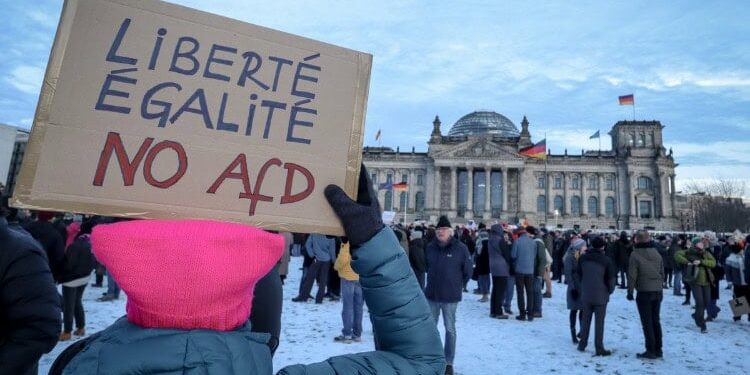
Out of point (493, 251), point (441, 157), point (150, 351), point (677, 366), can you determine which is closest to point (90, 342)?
point (150, 351)

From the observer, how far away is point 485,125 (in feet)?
233

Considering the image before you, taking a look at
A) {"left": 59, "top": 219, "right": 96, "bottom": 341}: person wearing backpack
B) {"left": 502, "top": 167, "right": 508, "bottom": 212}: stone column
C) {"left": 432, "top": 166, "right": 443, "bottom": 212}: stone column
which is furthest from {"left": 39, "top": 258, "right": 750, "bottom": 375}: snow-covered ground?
{"left": 432, "top": 166, "right": 443, "bottom": 212}: stone column

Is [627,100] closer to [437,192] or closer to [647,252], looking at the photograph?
[437,192]

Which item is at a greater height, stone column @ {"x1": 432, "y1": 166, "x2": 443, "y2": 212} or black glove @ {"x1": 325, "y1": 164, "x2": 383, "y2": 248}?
stone column @ {"x1": 432, "y1": 166, "x2": 443, "y2": 212}

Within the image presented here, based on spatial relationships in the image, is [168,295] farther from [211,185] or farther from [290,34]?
[290,34]

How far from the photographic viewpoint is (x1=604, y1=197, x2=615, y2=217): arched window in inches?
2325

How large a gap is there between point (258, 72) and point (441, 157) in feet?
195

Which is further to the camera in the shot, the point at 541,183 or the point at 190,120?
the point at 541,183

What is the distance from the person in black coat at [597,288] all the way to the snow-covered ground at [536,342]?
0.92 feet

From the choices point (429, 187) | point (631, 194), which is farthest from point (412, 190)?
point (631, 194)

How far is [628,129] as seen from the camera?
199 feet

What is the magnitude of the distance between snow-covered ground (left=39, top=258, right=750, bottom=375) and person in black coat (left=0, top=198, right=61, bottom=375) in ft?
11.7

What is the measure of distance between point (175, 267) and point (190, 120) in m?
0.76

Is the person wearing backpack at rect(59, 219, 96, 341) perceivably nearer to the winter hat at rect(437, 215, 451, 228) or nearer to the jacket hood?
the winter hat at rect(437, 215, 451, 228)
